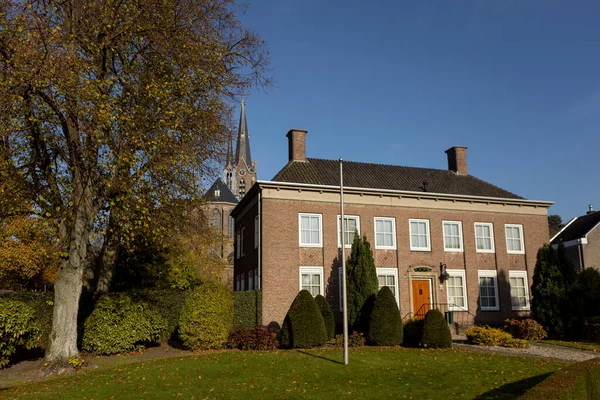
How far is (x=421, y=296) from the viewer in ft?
85.6

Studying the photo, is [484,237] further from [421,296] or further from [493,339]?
[493,339]

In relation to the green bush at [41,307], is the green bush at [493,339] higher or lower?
lower

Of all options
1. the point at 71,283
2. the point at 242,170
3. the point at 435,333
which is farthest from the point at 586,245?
the point at 242,170

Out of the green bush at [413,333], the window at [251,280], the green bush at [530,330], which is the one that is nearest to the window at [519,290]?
the green bush at [530,330]

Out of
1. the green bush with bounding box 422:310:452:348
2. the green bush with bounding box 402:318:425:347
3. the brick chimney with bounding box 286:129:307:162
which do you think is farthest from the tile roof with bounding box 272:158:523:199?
the green bush with bounding box 422:310:452:348

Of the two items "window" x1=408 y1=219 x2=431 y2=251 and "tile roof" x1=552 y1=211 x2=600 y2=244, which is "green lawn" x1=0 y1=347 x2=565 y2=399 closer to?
"window" x1=408 y1=219 x2=431 y2=251

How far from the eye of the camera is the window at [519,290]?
27.9 meters

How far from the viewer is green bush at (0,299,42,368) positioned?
16609mm

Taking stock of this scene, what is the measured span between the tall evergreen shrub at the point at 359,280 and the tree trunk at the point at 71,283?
39.1 ft

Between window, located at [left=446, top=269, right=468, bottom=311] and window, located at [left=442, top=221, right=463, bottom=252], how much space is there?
130 cm

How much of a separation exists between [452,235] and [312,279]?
8.89 m

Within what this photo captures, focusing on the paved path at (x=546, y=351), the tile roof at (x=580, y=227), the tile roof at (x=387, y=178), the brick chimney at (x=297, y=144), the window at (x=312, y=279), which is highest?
the brick chimney at (x=297, y=144)

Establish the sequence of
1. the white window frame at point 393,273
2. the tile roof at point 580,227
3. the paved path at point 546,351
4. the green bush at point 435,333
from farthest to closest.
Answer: the tile roof at point 580,227, the white window frame at point 393,273, the green bush at point 435,333, the paved path at point 546,351

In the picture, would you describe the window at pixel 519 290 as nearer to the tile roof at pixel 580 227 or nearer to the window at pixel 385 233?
the window at pixel 385 233
